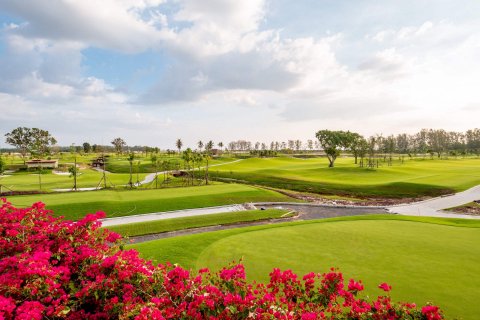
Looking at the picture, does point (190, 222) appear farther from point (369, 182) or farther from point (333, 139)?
point (333, 139)

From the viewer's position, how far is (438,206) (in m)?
34.8

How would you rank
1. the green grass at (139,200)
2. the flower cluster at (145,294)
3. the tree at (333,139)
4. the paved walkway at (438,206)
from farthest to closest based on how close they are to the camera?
the tree at (333,139), the paved walkway at (438,206), the green grass at (139,200), the flower cluster at (145,294)

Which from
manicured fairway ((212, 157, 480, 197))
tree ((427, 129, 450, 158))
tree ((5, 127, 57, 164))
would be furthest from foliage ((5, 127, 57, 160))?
tree ((427, 129, 450, 158))

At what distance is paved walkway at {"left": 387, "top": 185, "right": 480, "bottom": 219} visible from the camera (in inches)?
1232

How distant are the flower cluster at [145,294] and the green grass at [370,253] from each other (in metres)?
4.66

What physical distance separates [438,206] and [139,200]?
121 feet

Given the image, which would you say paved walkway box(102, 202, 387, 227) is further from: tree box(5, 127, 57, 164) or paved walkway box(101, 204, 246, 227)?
tree box(5, 127, 57, 164)

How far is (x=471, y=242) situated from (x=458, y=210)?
910 inches

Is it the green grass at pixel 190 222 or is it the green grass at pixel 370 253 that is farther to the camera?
the green grass at pixel 190 222

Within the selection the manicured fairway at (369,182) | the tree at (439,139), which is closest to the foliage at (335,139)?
the manicured fairway at (369,182)

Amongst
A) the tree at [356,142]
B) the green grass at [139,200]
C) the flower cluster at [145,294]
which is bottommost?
the green grass at [139,200]

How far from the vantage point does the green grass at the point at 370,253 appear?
9430 millimetres

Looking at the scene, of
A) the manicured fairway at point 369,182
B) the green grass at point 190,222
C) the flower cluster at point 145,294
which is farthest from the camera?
the manicured fairway at point 369,182

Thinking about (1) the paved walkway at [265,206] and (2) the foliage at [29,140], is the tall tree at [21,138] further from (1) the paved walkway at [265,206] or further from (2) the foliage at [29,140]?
(1) the paved walkway at [265,206]
